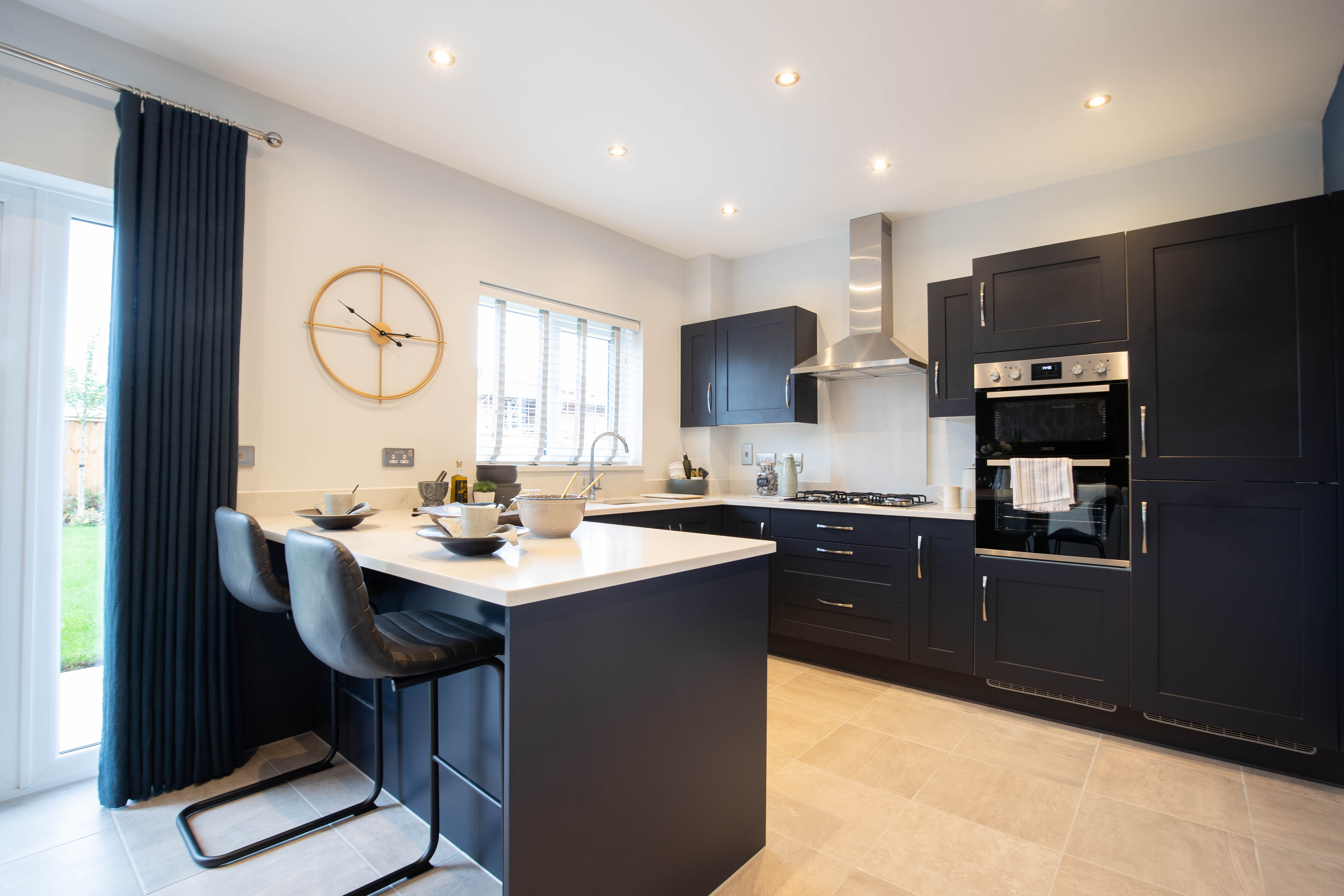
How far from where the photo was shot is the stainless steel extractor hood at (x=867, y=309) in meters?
3.61

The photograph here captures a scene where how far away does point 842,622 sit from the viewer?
10.9ft

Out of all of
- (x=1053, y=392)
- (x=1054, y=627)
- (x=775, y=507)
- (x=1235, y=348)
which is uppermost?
(x=1235, y=348)

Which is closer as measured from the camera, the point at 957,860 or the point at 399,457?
the point at 957,860

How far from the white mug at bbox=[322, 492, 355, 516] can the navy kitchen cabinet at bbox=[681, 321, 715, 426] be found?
254cm

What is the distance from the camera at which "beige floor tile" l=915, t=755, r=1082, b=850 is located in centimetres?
191

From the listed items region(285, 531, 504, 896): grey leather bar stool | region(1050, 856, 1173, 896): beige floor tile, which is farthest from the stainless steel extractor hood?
region(285, 531, 504, 896): grey leather bar stool

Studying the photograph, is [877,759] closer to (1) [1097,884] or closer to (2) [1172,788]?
(1) [1097,884]

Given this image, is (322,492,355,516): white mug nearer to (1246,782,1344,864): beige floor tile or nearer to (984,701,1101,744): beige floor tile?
(984,701,1101,744): beige floor tile

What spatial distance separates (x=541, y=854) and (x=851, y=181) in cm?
322

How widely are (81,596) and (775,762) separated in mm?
2545

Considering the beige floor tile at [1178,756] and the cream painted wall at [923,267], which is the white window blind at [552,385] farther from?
the beige floor tile at [1178,756]

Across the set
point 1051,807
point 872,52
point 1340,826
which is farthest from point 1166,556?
point 872,52

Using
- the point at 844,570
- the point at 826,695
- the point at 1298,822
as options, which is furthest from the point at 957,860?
the point at 844,570

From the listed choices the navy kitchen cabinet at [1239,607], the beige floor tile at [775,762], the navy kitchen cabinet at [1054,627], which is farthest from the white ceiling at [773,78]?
the beige floor tile at [775,762]
